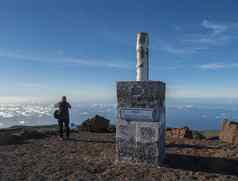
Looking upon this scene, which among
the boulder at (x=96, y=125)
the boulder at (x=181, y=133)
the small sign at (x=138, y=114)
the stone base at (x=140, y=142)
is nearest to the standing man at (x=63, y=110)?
the boulder at (x=96, y=125)

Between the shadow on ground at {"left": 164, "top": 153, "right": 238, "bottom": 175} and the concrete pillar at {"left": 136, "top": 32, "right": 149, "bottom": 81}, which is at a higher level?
the concrete pillar at {"left": 136, "top": 32, "right": 149, "bottom": 81}

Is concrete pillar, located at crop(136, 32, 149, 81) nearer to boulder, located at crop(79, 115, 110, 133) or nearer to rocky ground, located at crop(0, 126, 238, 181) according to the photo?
rocky ground, located at crop(0, 126, 238, 181)

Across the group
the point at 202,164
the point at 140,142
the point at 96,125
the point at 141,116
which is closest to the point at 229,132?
the point at 202,164

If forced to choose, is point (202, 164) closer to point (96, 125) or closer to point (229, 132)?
point (229, 132)

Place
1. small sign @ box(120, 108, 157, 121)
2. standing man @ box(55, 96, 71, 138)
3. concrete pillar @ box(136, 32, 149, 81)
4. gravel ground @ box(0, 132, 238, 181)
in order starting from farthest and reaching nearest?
standing man @ box(55, 96, 71, 138) < concrete pillar @ box(136, 32, 149, 81) < small sign @ box(120, 108, 157, 121) < gravel ground @ box(0, 132, 238, 181)

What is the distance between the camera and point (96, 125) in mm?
16562

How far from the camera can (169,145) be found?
1200 cm

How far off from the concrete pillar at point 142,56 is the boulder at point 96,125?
8.37 m

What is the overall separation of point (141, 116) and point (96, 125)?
847 cm

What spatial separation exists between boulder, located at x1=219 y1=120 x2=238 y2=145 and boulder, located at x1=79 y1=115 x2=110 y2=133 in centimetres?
688

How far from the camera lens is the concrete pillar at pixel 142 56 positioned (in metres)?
8.73

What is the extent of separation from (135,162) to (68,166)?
2196 millimetres

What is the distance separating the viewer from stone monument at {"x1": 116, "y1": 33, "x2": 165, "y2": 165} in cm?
838

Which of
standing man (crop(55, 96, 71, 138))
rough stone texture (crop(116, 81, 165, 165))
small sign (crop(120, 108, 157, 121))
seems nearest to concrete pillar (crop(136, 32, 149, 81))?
rough stone texture (crop(116, 81, 165, 165))
